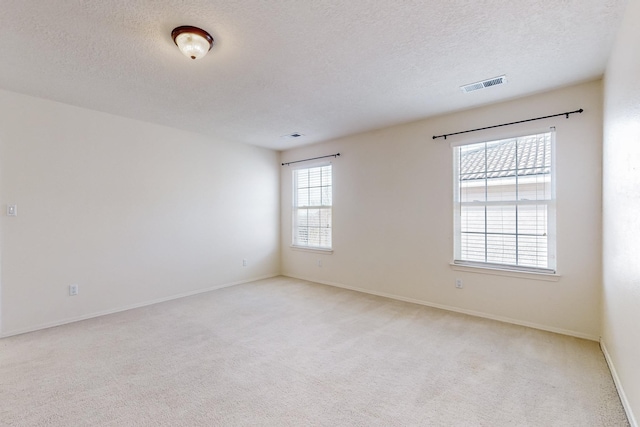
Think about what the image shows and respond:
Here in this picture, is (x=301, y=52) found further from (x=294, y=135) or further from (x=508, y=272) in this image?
(x=508, y=272)

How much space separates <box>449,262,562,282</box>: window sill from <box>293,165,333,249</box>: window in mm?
2283

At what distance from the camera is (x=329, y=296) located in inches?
176

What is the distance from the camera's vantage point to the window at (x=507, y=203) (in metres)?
3.21

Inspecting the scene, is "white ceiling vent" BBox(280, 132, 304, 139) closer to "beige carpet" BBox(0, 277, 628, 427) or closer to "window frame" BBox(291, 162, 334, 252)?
"window frame" BBox(291, 162, 334, 252)

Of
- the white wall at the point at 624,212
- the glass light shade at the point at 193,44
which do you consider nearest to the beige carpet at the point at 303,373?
the white wall at the point at 624,212

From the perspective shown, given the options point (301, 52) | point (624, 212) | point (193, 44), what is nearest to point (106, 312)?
point (193, 44)

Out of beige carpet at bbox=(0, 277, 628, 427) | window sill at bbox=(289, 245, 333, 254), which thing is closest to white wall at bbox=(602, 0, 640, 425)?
beige carpet at bbox=(0, 277, 628, 427)

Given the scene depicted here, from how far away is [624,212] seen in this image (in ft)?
6.33

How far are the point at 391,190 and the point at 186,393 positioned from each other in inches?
137

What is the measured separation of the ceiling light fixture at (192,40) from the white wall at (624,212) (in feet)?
8.66

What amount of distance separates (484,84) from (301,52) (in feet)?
6.20

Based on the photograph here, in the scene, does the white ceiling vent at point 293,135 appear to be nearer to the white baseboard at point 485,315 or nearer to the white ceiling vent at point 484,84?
the white ceiling vent at point 484,84

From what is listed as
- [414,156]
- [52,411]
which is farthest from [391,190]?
[52,411]

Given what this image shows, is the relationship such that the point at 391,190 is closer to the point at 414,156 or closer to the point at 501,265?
the point at 414,156
